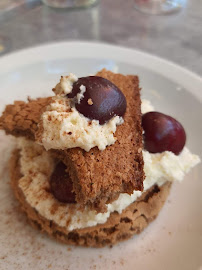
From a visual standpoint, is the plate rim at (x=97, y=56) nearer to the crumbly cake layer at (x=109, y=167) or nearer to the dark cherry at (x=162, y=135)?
the dark cherry at (x=162, y=135)

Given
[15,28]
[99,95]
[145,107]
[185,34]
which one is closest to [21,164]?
[99,95]

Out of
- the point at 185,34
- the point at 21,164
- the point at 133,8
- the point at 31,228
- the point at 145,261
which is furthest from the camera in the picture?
the point at 133,8

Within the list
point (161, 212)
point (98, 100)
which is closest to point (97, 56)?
point (98, 100)

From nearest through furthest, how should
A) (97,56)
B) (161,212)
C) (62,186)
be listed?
1. (62,186)
2. (161,212)
3. (97,56)

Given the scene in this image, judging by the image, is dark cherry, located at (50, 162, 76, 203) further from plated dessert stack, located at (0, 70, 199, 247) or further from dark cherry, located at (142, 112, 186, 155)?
dark cherry, located at (142, 112, 186, 155)

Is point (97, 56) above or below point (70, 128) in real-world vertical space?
below

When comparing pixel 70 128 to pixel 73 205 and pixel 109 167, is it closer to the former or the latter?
pixel 109 167

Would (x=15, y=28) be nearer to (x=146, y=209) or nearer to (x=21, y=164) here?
(x=21, y=164)

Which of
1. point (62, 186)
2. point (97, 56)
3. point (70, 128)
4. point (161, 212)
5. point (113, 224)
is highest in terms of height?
point (70, 128)
